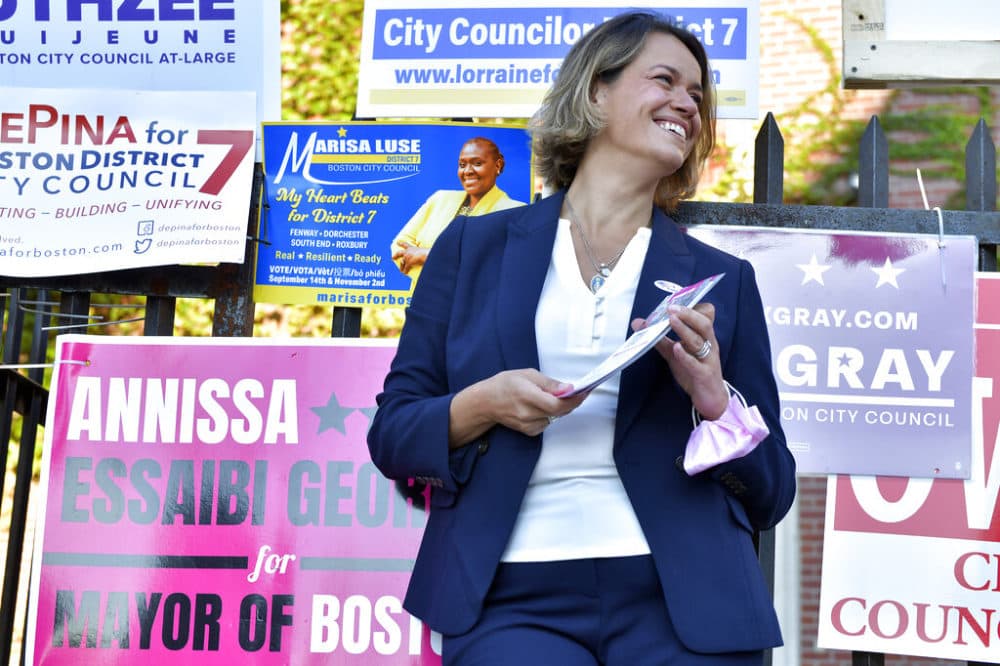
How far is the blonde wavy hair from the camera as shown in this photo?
243 centimetres

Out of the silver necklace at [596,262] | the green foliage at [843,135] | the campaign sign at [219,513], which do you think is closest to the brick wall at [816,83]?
the green foliage at [843,135]

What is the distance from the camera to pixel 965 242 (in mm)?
3197

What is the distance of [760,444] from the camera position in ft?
6.90

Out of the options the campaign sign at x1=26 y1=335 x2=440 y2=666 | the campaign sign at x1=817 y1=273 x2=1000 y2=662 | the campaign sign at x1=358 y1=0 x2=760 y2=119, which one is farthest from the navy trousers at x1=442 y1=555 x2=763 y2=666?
the campaign sign at x1=358 y1=0 x2=760 y2=119

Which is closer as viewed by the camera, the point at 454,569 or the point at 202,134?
the point at 454,569

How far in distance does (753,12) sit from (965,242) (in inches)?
32.8

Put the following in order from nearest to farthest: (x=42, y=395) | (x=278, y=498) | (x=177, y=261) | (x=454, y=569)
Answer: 1. (x=454, y=569)
2. (x=278, y=498)
3. (x=177, y=261)
4. (x=42, y=395)

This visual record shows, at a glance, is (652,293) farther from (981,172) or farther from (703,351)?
(981,172)

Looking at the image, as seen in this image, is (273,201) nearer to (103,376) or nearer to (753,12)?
(103,376)

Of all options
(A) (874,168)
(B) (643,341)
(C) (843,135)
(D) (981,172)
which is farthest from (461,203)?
(C) (843,135)

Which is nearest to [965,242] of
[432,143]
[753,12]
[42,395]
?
[753,12]

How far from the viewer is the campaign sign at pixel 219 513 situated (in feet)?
9.96

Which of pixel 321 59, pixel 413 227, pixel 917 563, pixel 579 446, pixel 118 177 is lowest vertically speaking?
pixel 917 563

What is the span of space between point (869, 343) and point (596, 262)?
45.7 inches
